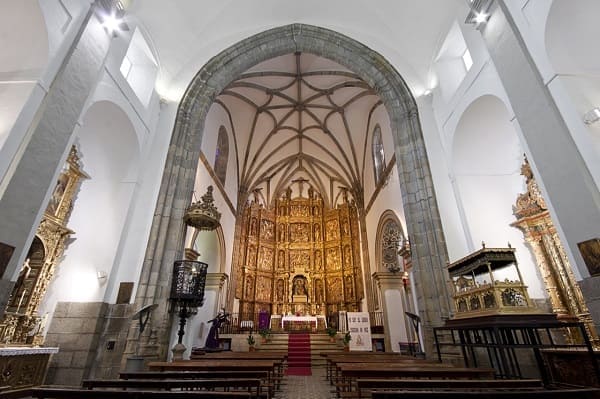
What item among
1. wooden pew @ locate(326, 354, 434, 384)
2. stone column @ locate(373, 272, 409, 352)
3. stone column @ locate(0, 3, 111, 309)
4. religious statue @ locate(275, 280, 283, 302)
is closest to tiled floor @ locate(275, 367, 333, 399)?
wooden pew @ locate(326, 354, 434, 384)

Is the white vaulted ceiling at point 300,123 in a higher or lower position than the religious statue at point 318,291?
higher

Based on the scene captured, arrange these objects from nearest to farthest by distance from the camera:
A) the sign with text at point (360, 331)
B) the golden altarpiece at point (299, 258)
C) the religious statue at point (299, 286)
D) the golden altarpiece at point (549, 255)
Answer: the golden altarpiece at point (549, 255), the sign with text at point (360, 331), the golden altarpiece at point (299, 258), the religious statue at point (299, 286)

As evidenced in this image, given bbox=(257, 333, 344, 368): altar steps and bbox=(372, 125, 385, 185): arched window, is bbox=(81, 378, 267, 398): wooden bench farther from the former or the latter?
bbox=(372, 125, 385, 185): arched window

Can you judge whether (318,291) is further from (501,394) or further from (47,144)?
(501,394)

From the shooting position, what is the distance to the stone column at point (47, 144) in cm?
370

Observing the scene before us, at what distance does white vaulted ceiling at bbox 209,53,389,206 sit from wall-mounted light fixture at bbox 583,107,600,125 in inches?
355

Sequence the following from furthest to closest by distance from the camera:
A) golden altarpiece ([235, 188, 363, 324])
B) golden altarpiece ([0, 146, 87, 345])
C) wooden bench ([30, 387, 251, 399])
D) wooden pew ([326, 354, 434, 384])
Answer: golden altarpiece ([235, 188, 363, 324])
golden altarpiece ([0, 146, 87, 345])
wooden pew ([326, 354, 434, 384])
wooden bench ([30, 387, 251, 399])

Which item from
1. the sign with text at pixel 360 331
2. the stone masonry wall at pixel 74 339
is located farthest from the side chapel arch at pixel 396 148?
the sign with text at pixel 360 331

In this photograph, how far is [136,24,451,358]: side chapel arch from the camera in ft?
21.2

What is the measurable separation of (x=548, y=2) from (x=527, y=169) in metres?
3.70

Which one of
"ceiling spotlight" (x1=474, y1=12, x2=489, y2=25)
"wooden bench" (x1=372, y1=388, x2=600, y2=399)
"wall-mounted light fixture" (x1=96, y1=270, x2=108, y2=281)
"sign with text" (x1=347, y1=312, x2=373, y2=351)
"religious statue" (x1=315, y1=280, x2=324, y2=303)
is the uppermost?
"ceiling spotlight" (x1=474, y1=12, x2=489, y2=25)

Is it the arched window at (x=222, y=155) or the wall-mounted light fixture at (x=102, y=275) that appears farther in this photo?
the arched window at (x=222, y=155)

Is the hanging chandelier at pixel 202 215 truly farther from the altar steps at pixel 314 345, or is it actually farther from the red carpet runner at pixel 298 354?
the altar steps at pixel 314 345

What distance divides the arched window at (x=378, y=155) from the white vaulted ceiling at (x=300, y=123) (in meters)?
0.85
